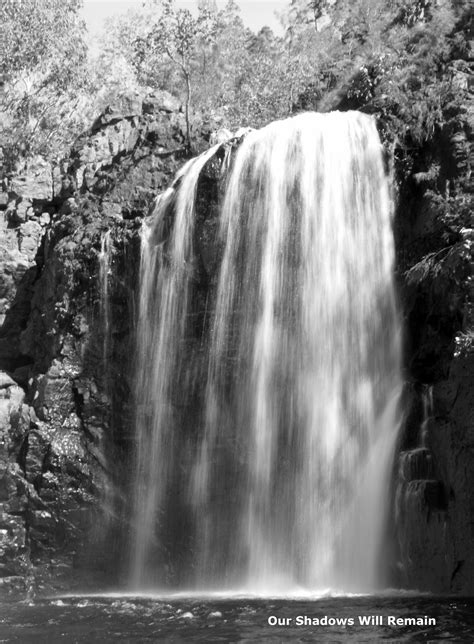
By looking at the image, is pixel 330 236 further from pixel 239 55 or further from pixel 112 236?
pixel 239 55

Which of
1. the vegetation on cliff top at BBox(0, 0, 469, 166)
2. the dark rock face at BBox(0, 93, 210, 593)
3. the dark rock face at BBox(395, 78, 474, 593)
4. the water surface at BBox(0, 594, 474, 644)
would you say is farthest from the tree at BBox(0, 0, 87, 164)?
the water surface at BBox(0, 594, 474, 644)

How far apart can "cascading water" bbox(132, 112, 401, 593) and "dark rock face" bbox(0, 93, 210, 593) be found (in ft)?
2.25

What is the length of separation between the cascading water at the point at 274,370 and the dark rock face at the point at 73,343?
0.69m

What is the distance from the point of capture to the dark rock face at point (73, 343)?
53.9 feet

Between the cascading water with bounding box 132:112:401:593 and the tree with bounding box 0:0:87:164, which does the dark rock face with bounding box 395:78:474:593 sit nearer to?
the cascading water with bounding box 132:112:401:593

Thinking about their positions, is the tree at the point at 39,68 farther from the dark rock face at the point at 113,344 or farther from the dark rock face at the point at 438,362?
the dark rock face at the point at 438,362

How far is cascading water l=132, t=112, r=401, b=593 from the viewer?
14883 millimetres

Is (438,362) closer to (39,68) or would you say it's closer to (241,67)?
(39,68)

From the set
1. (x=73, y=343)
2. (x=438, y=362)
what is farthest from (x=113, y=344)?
(x=438, y=362)

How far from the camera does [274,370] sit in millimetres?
15836

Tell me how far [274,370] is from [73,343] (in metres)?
4.55

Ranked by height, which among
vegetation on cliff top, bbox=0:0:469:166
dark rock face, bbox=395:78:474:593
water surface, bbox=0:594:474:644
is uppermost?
vegetation on cliff top, bbox=0:0:469:166

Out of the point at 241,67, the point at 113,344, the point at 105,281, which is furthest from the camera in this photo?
the point at 241,67

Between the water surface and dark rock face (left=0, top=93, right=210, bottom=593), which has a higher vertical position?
dark rock face (left=0, top=93, right=210, bottom=593)
